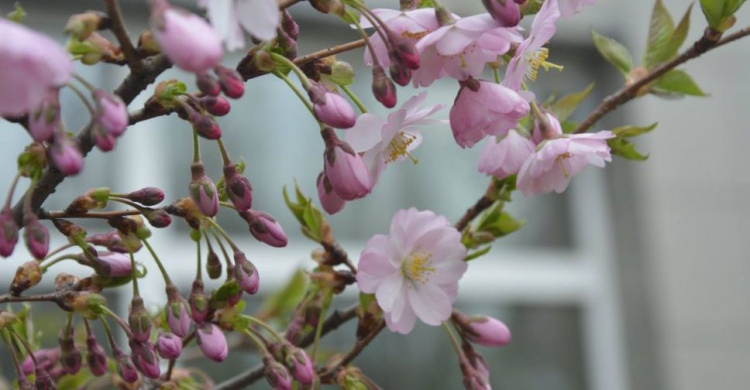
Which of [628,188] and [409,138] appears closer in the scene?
[409,138]

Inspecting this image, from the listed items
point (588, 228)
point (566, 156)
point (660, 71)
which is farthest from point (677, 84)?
point (588, 228)

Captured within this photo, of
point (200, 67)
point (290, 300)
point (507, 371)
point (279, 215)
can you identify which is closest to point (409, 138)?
point (200, 67)

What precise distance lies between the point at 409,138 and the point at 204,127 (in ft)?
0.57

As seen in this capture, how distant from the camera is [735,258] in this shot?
3.30 metres

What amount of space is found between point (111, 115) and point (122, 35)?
38 mm

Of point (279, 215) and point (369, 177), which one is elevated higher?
point (369, 177)

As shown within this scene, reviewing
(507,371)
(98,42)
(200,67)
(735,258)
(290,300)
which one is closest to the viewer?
(200,67)

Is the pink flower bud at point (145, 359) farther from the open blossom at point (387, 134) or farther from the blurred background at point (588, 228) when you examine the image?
the blurred background at point (588, 228)

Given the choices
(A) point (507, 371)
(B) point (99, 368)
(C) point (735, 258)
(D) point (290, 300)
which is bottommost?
(A) point (507, 371)

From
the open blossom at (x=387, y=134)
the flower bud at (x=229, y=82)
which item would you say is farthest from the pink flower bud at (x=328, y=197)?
the flower bud at (x=229, y=82)

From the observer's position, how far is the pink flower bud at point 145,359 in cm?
47

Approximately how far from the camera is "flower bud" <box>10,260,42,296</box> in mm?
491

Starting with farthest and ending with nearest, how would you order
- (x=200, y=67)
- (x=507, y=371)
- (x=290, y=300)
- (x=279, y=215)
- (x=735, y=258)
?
(x=735, y=258) < (x=507, y=371) < (x=279, y=215) < (x=290, y=300) < (x=200, y=67)

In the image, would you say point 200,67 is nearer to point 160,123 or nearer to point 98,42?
point 98,42
